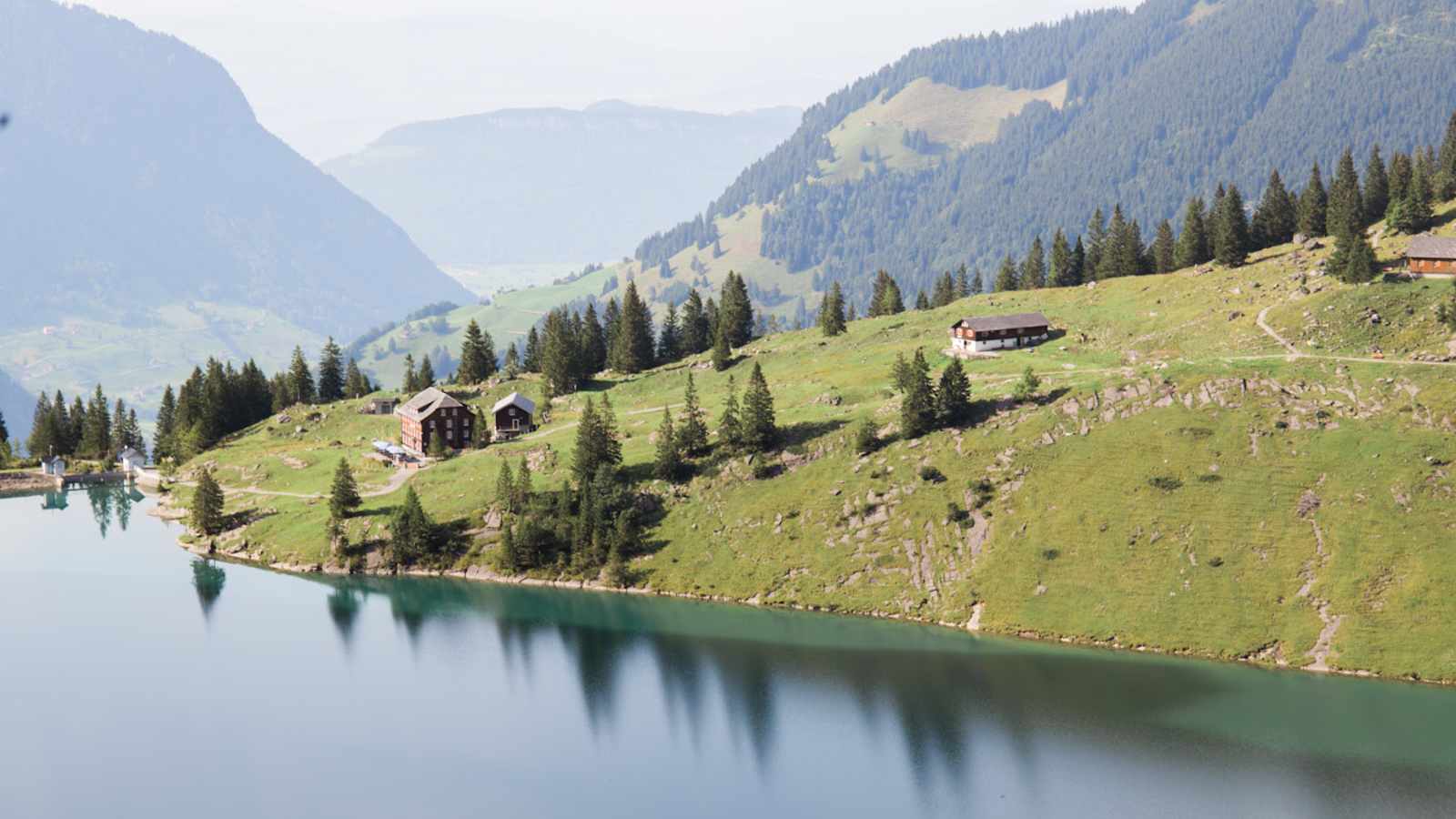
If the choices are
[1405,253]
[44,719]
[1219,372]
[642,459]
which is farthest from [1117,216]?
[44,719]

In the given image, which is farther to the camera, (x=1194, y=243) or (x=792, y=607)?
(x=1194, y=243)

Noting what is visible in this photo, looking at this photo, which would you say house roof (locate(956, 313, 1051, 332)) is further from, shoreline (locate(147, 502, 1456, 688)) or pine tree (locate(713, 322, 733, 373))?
shoreline (locate(147, 502, 1456, 688))

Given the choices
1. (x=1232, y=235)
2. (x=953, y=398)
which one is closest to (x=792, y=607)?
(x=953, y=398)

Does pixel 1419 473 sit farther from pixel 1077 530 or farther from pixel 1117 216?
pixel 1117 216

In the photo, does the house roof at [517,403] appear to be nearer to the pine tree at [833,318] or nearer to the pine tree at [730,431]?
the pine tree at [730,431]

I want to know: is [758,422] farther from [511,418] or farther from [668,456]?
[511,418]

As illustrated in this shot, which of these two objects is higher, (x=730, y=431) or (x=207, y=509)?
(x=730, y=431)
